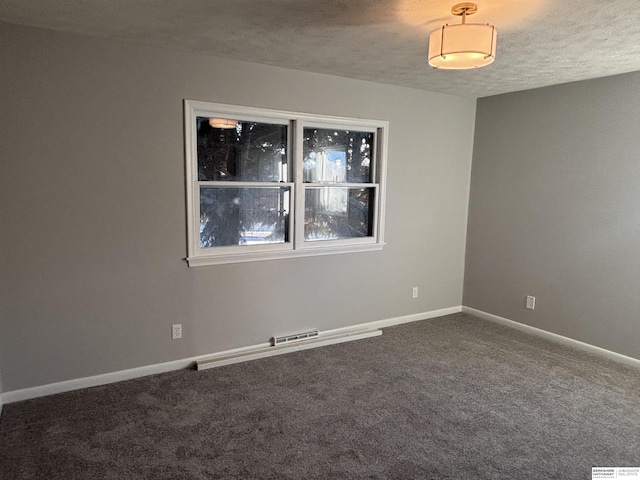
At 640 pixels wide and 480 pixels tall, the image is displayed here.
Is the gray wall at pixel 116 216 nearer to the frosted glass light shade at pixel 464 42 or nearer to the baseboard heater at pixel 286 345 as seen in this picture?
the baseboard heater at pixel 286 345

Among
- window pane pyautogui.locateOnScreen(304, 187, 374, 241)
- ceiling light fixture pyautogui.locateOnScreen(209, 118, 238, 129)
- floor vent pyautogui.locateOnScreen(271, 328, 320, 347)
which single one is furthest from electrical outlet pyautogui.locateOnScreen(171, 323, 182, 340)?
ceiling light fixture pyautogui.locateOnScreen(209, 118, 238, 129)

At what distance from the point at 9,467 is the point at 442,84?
4235mm

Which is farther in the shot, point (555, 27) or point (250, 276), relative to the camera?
point (250, 276)

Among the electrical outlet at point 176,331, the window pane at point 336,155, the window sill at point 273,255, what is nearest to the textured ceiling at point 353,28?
the window pane at point 336,155

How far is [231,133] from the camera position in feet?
11.1

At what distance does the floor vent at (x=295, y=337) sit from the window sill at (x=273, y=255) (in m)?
0.72

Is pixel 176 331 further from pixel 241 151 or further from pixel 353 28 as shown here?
pixel 353 28

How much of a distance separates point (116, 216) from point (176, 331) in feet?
3.31

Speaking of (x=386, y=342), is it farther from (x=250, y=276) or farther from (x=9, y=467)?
(x=9, y=467)

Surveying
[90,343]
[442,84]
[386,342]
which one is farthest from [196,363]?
[442,84]

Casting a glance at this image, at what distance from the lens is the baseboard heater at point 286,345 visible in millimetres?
3396

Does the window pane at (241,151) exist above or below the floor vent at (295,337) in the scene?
above

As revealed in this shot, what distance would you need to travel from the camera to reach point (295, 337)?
3.79 m

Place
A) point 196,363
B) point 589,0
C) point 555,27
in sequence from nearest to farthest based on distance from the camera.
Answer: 1. point 589,0
2. point 555,27
3. point 196,363
